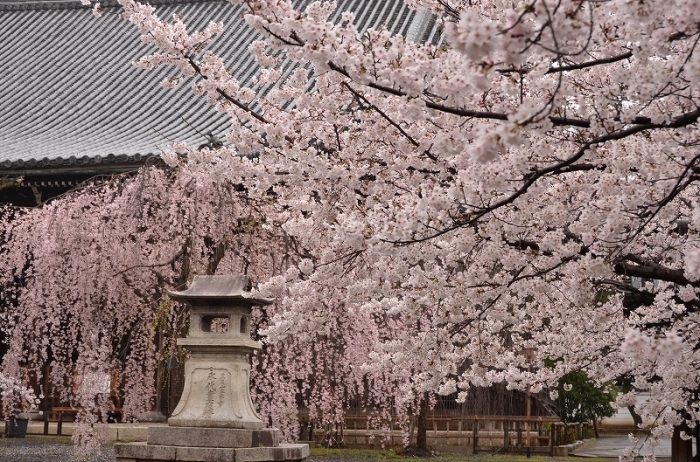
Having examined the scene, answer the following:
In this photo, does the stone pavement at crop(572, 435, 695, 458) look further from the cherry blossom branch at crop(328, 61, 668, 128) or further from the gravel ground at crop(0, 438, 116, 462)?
the cherry blossom branch at crop(328, 61, 668, 128)

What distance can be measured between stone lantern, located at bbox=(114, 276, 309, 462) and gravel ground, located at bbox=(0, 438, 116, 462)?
4.26m

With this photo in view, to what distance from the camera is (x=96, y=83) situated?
18312mm

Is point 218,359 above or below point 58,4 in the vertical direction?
below

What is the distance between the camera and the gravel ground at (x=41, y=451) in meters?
12.1

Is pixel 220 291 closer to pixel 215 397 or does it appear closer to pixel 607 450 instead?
pixel 215 397

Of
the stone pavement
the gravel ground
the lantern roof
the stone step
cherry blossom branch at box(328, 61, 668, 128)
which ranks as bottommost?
the stone pavement

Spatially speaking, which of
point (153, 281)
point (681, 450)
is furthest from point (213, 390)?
point (681, 450)

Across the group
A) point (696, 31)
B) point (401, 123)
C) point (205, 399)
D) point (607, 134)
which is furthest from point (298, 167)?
point (205, 399)

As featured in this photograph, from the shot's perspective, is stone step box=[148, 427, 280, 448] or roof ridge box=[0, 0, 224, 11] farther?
roof ridge box=[0, 0, 224, 11]

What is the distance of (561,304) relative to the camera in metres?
6.77

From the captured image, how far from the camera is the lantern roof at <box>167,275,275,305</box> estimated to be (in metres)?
7.75

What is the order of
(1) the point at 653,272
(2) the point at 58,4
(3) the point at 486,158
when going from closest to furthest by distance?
(3) the point at 486,158 → (1) the point at 653,272 → (2) the point at 58,4

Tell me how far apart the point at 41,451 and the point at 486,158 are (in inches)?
470

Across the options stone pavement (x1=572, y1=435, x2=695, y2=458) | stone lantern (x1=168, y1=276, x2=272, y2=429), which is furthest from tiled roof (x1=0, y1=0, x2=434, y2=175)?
stone pavement (x1=572, y1=435, x2=695, y2=458)
